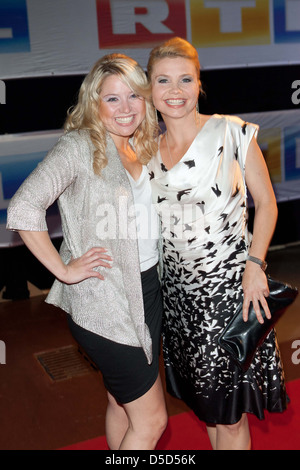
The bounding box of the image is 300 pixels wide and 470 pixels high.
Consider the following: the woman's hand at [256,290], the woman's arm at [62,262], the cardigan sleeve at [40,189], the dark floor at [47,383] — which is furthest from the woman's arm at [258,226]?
the dark floor at [47,383]

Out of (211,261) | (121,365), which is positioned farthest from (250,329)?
(121,365)

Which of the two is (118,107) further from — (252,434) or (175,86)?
(252,434)

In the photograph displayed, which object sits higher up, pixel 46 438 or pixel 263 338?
pixel 263 338

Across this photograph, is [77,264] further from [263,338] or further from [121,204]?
[263,338]

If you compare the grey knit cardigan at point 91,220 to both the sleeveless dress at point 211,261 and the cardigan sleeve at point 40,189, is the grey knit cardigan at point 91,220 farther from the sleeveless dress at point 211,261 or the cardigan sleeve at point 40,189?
the sleeveless dress at point 211,261

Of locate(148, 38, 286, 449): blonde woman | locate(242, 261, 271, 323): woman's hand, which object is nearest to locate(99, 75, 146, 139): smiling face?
locate(148, 38, 286, 449): blonde woman

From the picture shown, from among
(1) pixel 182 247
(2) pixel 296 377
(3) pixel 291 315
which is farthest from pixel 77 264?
(3) pixel 291 315

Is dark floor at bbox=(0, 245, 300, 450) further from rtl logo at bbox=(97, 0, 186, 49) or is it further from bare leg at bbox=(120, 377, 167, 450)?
rtl logo at bbox=(97, 0, 186, 49)

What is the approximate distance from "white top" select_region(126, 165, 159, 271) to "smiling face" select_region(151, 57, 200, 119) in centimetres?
25

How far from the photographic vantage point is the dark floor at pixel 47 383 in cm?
269

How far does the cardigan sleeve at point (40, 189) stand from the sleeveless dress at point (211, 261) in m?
0.36

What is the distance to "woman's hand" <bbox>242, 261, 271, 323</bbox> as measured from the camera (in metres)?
1.93

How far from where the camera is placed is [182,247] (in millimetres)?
1980

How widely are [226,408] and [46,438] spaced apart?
1.03 meters
